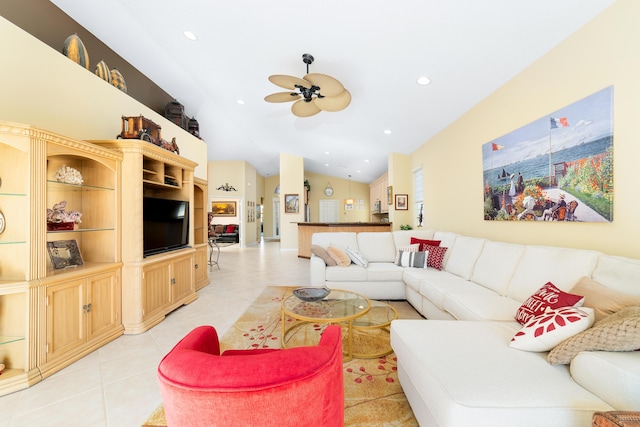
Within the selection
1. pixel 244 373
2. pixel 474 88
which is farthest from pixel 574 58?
pixel 244 373

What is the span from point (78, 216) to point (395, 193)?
5.79m

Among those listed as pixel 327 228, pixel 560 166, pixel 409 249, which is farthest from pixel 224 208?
pixel 560 166

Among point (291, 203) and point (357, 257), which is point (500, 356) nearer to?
point (357, 257)

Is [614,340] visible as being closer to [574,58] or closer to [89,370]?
[574,58]

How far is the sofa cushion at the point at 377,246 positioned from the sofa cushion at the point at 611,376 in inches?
111

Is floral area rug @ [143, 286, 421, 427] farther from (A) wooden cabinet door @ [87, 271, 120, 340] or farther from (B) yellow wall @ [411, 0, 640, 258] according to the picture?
(B) yellow wall @ [411, 0, 640, 258]

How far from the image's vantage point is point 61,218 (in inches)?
86.8

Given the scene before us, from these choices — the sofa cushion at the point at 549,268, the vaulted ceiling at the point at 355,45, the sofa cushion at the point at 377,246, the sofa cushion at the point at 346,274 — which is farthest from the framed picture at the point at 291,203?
the sofa cushion at the point at 549,268

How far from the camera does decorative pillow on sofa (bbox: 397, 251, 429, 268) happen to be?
11.4 ft

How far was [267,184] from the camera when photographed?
12.9 metres

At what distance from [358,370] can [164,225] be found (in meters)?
2.76

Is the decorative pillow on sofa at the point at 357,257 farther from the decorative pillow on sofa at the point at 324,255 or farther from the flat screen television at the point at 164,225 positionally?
the flat screen television at the point at 164,225

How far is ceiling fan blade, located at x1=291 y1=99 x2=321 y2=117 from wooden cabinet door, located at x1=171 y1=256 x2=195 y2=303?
2517 mm

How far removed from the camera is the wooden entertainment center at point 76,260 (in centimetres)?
183
